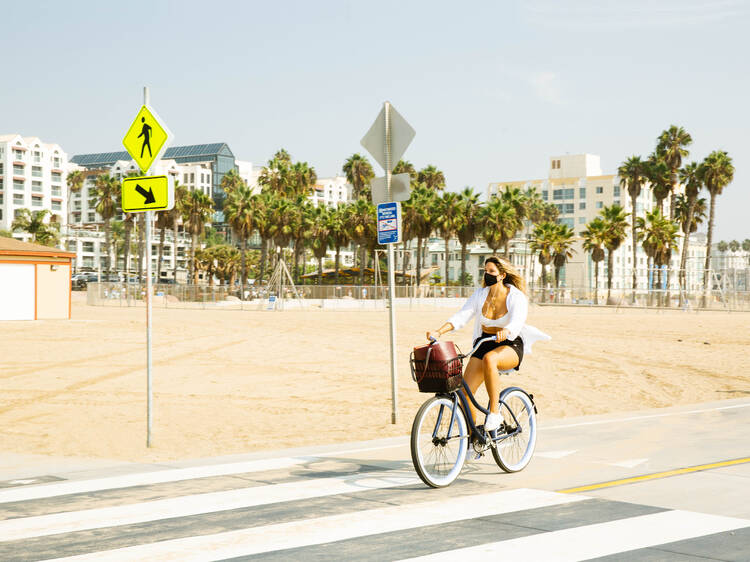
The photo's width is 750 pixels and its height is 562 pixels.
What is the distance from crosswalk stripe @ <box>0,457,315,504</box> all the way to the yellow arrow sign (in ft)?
9.14

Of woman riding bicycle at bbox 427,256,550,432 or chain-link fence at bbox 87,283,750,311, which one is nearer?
woman riding bicycle at bbox 427,256,550,432

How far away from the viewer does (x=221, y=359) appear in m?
20.5

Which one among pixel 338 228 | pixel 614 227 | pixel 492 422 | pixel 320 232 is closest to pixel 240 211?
pixel 320 232

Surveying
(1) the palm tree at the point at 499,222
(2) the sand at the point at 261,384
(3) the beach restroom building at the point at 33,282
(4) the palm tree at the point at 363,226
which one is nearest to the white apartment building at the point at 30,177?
(4) the palm tree at the point at 363,226

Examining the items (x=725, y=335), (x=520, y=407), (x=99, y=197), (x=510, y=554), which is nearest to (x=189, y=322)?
(x=725, y=335)

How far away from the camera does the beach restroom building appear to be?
34.5m

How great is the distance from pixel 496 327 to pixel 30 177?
15718 centimetres

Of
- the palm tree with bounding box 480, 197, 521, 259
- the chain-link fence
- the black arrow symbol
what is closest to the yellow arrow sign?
the black arrow symbol

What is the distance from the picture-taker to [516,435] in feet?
24.7

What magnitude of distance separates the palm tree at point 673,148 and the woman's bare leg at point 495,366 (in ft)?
289

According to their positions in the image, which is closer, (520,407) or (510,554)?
(510,554)

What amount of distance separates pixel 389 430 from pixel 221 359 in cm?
1073

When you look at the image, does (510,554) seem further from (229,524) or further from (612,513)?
(229,524)

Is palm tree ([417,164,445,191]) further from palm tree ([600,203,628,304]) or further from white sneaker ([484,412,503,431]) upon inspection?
white sneaker ([484,412,503,431])
